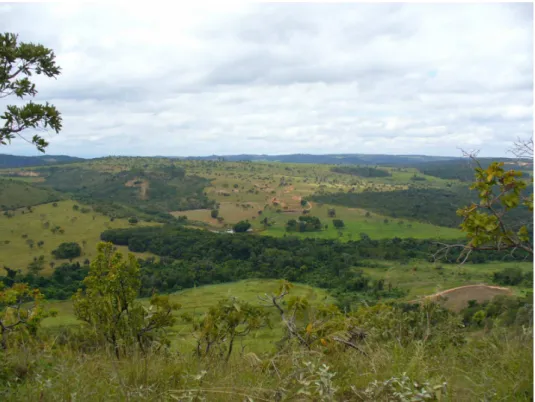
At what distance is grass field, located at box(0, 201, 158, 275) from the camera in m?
64.4

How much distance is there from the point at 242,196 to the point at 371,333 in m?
109

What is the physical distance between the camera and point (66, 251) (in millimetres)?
64375

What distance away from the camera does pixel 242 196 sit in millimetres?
114500

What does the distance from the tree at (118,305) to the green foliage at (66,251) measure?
62458mm

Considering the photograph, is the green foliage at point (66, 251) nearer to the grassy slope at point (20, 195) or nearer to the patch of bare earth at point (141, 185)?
the grassy slope at point (20, 195)

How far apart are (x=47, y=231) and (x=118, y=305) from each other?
79.2 m

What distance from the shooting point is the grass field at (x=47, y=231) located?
64.4 metres

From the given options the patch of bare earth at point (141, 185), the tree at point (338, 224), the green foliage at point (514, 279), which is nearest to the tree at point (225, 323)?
the green foliage at point (514, 279)

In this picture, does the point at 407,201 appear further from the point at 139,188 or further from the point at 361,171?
the point at 139,188

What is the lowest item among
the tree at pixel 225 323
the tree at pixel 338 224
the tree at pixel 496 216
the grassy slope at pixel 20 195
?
the tree at pixel 338 224

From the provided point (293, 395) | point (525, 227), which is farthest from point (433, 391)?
point (525, 227)

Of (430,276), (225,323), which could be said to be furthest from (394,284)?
(225,323)

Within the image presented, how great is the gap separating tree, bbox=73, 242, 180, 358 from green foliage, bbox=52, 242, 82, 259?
Result: 62.5 m

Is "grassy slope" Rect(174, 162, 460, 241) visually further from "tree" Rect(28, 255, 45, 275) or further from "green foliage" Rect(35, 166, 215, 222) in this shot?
"tree" Rect(28, 255, 45, 275)
